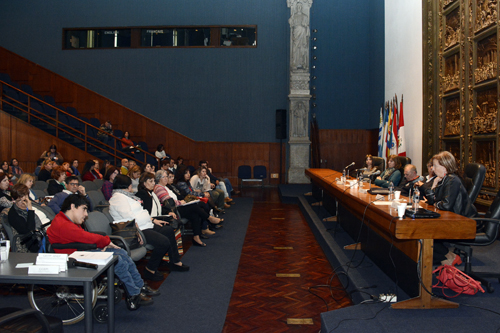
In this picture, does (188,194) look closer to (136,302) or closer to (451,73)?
(136,302)

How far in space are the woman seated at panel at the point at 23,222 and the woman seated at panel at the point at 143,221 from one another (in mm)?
677

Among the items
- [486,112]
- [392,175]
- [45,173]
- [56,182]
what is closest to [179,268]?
[56,182]

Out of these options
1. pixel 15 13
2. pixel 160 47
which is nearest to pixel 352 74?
pixel 160 47

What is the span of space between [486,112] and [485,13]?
126 cm

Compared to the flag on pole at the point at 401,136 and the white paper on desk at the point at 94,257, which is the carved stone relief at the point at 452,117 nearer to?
the flag on pole at the point at 401,136

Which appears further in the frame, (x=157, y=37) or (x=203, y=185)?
(x=157, y=37)

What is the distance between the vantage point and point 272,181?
11.6 m

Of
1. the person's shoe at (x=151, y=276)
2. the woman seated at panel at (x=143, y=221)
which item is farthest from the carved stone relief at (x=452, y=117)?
the person's shoe at (x=151, y=276)

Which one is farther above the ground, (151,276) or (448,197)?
(448,197)

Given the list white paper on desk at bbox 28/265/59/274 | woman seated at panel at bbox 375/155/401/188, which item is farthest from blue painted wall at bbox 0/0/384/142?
white paper on desk at bbox 28/265/59/274

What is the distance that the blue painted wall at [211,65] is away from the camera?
1141cm

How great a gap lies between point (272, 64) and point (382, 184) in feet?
20.9

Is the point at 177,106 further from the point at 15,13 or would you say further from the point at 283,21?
the point at 15,13

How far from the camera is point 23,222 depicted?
3141 millimetres
